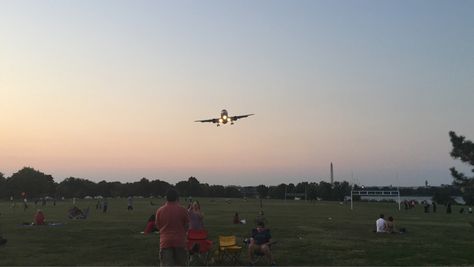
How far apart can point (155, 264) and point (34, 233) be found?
13.2m

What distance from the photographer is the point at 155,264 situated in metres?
15.4

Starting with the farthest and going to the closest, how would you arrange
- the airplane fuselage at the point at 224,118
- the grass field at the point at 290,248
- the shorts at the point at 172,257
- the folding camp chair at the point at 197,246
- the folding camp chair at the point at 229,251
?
the airplane fuselage at the point at 224,118, the grass field at the point at 290,248, the folding camp chair at the point at 229,251, the folding camp chair at the point at 197,246, the shorts at the point at 172,257

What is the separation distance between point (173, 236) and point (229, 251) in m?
6.40

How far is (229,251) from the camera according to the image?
15602mm

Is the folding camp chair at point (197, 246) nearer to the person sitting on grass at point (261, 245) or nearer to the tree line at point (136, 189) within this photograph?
the person sitting on grass at point (261, 245)

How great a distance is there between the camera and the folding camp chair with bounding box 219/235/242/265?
15.6 meters

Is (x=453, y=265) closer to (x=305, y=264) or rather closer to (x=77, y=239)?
(x=305, y=264)

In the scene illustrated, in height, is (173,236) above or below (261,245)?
above

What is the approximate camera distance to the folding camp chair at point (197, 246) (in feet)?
49.2

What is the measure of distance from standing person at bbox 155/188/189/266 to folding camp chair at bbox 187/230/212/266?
544 cm

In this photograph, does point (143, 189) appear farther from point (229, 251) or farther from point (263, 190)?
point (229, 251)

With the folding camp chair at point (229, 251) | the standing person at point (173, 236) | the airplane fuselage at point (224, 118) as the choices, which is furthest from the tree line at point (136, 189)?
the standing person at point (173, 236)

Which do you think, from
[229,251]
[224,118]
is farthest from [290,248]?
[224,118]

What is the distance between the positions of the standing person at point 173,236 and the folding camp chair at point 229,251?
606 cm
